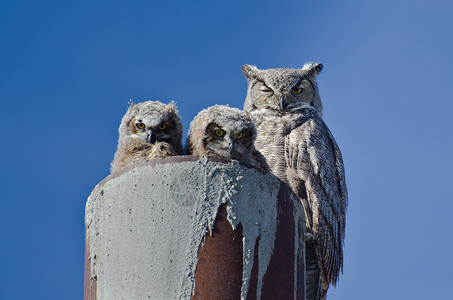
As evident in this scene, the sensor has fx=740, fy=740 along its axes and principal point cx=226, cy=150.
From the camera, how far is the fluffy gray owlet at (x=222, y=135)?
18.1 feet

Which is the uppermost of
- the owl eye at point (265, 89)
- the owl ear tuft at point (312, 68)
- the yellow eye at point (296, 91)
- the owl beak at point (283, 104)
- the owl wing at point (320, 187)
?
the owl ear tuft at point (312, 68)

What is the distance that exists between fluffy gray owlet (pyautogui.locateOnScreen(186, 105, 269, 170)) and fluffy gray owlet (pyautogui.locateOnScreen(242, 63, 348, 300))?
5.29 ft

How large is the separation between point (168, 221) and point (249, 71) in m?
5.04

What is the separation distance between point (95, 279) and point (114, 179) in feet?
1.89

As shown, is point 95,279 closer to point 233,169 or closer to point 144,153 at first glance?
point 233,169

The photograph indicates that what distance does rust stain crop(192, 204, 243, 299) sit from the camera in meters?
3.77

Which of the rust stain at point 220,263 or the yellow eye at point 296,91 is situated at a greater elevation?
the yellow eye at point 296,91

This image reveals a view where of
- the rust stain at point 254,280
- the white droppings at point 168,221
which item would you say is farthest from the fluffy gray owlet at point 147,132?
the rust stain at point 254,280

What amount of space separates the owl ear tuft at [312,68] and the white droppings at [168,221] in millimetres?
4521

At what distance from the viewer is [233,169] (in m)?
4.15

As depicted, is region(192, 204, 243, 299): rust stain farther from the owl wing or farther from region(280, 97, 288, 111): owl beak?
region(280, 97, 288, 111): owl beak

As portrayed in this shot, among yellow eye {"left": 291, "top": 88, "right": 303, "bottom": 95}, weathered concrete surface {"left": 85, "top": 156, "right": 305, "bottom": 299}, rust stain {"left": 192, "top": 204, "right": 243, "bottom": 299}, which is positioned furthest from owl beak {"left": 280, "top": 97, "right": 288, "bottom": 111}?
rust stain {"left": 192, "top": 204, "right": 243, "bottom": 299}

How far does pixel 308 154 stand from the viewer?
7.45 m

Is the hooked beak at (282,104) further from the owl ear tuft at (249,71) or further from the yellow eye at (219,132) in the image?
the yellow eye at (219,132)
